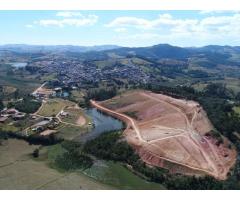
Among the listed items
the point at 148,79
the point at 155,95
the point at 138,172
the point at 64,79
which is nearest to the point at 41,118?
the point at 155,95

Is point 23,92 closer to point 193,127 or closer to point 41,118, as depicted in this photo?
point 41,118

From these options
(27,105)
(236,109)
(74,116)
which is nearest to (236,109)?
(236,109)

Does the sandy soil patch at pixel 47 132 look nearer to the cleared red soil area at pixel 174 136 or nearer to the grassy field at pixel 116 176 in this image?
the grassy field at pixel 116 176

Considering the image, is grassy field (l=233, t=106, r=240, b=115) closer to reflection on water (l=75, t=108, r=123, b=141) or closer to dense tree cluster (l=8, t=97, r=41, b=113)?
reflection on water (l=75, t=108, r=123, b=141)

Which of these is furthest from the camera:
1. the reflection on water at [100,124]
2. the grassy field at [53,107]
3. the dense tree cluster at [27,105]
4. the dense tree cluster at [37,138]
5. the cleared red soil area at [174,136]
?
the dense tree cluster at [27,105]

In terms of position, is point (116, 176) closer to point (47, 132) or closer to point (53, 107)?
point (47, 132)

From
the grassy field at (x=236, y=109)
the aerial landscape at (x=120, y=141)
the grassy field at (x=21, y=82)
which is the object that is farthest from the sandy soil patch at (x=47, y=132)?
the grassy field at (x=21, y=82)

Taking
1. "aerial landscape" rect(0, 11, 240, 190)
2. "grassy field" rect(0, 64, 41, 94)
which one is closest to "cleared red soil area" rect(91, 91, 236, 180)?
"aerial landscape" rect(0, 11, 240, 190)
